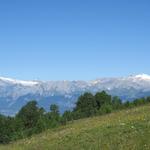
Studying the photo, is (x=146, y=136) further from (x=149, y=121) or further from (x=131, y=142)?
(x=149, y=121)

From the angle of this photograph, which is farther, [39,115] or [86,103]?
[86,103]

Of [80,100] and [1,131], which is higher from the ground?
[80,100]

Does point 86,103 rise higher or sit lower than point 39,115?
higher

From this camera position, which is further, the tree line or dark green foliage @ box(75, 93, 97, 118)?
dark green foliage @ box(75, 93, 97, 118)

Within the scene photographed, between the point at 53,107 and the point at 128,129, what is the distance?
A: 261 ft

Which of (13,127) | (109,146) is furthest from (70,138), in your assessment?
(13,127)

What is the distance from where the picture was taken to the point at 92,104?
347ft

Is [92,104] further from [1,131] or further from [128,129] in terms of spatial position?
[128,129]

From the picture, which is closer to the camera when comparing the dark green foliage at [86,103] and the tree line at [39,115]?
the tree line at [39,115]

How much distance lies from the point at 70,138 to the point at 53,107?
3024 inches

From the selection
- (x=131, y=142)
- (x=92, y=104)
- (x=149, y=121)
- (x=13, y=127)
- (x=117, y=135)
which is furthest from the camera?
(x=92, y=104)

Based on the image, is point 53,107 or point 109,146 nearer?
point 109,146

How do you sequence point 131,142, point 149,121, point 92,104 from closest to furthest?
point 131,142 → point 149,121 → point 92,104

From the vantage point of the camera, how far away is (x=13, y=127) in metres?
91.4
